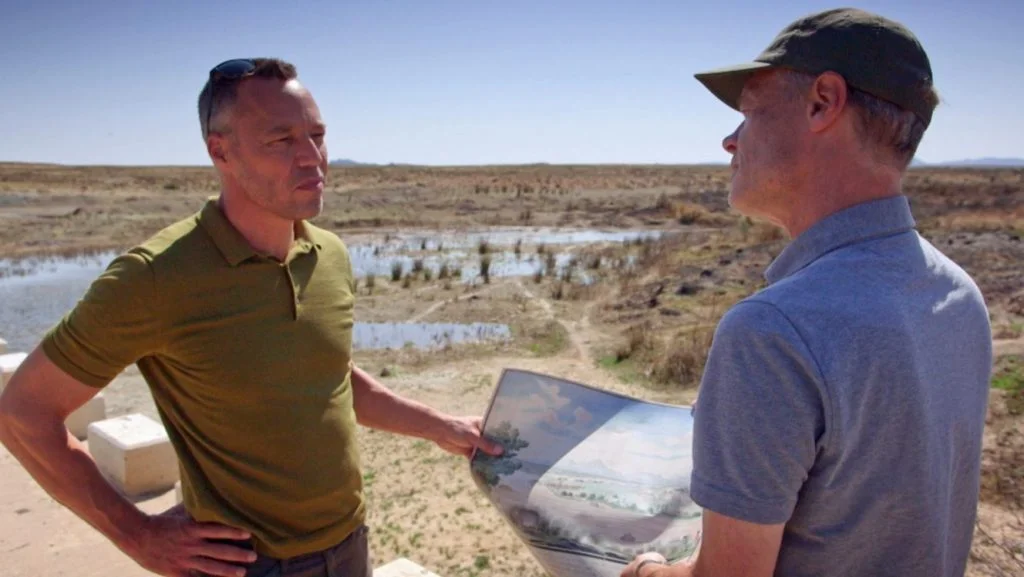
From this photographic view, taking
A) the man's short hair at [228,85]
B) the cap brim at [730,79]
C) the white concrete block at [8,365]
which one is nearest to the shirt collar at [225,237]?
the man's short hair at [228,85]

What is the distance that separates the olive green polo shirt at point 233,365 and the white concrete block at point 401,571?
56.8 inches

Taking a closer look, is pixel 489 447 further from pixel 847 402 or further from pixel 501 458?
pixel 847 402

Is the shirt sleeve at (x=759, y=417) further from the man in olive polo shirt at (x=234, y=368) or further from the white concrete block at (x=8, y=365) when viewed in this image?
the white concrete block at (x=8, y=365)

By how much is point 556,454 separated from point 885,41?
1.19 metres

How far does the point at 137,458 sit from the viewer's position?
534cm

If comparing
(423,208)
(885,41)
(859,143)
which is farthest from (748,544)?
(423,208)

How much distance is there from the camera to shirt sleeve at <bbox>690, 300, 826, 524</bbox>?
3.71ft

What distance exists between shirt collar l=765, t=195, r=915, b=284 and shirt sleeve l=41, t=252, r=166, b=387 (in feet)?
4.58

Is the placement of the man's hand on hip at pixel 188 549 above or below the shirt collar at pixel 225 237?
below

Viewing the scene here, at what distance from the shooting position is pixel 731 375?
3.81 feet

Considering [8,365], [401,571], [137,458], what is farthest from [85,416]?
[401,571]

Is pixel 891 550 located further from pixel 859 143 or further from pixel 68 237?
pixel 68 237

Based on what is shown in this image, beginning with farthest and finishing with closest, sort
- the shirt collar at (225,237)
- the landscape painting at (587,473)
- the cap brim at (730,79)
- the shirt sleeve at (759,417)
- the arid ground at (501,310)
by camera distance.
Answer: the arid ground at (501,310), the shirt collar at (225,237), the landscape painting at (587,473), the cap brim at (730,79), the shirt sleeve at (759,417)

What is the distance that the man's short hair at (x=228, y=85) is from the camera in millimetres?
2123
